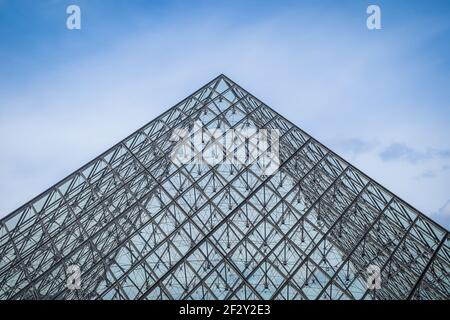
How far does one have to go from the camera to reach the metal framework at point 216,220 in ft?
43.5

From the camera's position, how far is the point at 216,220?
56.5ft

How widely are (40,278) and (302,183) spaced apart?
35.3 ft

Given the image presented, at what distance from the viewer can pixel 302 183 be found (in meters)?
15.7

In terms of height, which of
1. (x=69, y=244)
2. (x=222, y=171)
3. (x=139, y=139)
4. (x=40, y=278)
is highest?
(x=139, y=139)

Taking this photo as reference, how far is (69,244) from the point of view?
1584cm

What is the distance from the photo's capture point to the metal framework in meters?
13.2

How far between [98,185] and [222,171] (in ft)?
20.1

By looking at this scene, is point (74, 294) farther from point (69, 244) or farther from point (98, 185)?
point (98, 185)

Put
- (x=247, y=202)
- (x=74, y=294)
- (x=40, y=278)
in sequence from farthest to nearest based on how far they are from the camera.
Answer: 1. (x=74, y=294)
2. (x=247, y=202)
3. (x=40, y=278)
